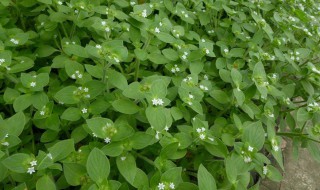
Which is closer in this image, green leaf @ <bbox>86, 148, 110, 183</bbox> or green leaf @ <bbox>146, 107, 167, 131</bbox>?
green leaf @ <bbox>86, 148, 110, 183</bbox>

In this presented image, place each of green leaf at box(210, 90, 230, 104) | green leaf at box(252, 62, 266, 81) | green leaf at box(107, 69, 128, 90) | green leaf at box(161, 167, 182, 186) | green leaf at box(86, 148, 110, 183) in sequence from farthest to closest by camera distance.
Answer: green leaf at box(210, 90, 230, 104)
green leaf at box(252, 62, 266, 81)
green leaf at box(107, 69, 128, 90)
green leaf at box(161, 167, 182, 186)
green leaf at box(86, 148, 110, 183)

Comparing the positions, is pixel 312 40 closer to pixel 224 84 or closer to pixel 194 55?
pixel 224 84

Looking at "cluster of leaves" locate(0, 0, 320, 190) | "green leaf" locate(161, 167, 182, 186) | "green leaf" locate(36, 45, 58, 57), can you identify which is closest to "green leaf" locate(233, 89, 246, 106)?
"cluster of leaves" locate(0, 0, 320, 190)

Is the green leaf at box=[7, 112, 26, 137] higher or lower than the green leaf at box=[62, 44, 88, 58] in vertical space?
lower

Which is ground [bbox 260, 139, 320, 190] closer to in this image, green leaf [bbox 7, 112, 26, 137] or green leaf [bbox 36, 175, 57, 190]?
green leaf [bbox 36, 175, 57, 190]

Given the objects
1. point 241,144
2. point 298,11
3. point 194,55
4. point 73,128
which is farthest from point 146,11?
point 298,11

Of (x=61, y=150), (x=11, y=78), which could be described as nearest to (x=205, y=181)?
(x=61, y=150)
